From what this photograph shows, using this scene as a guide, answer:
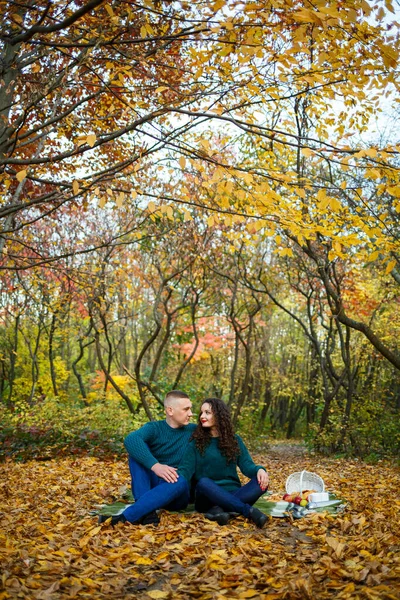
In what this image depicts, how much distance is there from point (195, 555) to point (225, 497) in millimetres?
1059

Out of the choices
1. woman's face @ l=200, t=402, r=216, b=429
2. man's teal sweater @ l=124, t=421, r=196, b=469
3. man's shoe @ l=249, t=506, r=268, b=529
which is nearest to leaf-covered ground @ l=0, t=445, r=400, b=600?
man's shoe @ l=249, t=506, r=268, b=529

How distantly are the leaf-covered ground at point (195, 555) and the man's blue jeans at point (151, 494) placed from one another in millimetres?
139

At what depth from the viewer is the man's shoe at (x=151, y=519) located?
431cm

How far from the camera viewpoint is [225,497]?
446 centimetres

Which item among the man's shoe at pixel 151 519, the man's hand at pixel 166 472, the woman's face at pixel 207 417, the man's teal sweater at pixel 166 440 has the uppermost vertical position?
the woman's face at pixel 207 417

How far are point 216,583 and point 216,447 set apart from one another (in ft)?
6.09

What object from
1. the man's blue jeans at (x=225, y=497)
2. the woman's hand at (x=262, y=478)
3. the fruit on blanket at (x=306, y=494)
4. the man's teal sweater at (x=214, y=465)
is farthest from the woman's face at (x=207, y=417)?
the fruit on blanket at (x=306, y=494)

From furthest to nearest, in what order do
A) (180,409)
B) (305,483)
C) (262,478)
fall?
(305,483) → (180,409) → (262,478)

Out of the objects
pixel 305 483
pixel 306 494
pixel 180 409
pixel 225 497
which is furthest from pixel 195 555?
pixel 305 483

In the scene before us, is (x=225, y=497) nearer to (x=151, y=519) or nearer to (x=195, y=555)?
(x=151, y=519)

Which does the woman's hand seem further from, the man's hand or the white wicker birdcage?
the white wicker birdcage

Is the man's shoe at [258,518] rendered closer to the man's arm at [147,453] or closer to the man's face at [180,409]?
the man's arm at [147,453]

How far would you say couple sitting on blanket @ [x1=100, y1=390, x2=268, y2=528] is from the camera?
4.36 metres

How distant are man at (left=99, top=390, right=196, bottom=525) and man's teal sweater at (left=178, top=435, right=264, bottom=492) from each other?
19 cm
